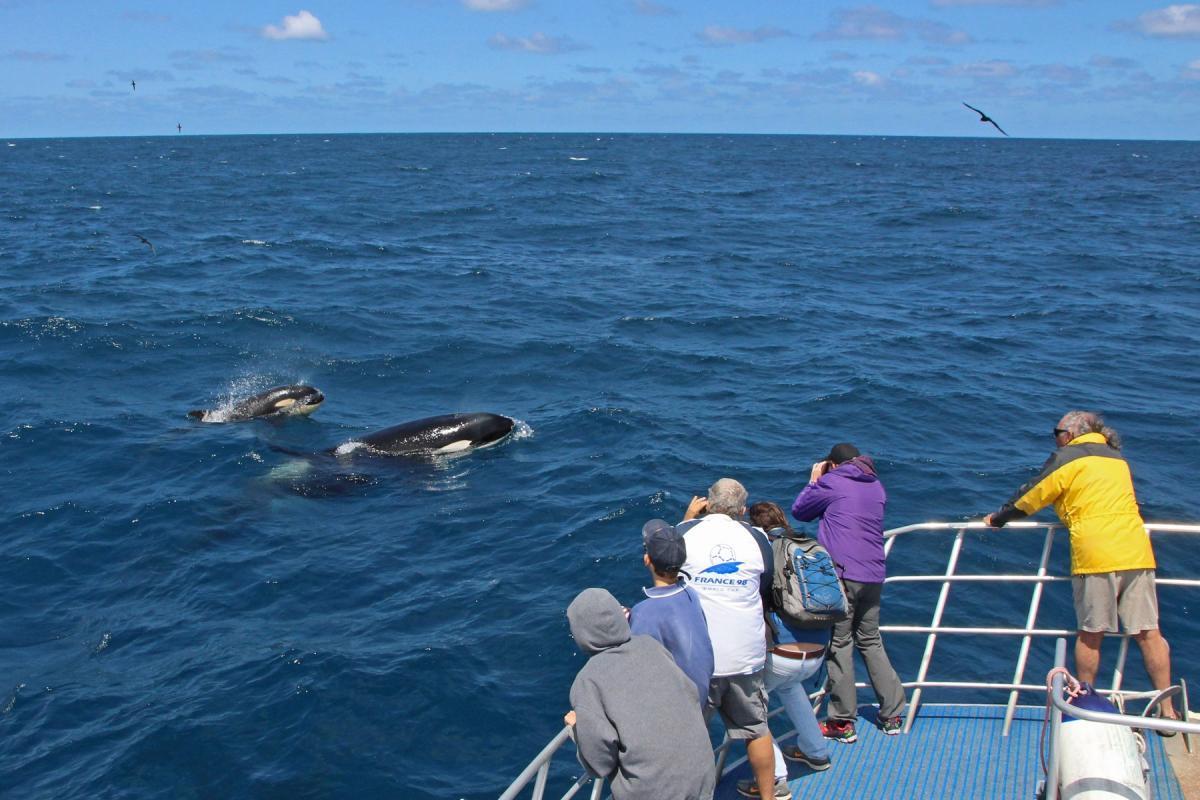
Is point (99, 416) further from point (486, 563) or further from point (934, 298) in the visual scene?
point (934, 298)

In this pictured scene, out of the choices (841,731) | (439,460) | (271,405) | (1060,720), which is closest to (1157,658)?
(841,731)

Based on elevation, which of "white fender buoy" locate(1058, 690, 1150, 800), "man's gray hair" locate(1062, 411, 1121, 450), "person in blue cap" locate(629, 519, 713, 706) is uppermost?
"man's gray hair" locate(1062, 411, 1121, 450)

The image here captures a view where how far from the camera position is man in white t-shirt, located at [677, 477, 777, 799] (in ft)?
20.7

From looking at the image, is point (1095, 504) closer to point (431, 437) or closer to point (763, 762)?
point (763, 762)

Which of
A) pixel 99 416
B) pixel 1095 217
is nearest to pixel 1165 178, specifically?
pixel 1095 217

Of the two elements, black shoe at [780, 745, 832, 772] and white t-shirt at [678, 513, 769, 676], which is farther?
black shoe at [780, 745, 832, 772]

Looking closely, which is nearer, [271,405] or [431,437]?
[431,437]

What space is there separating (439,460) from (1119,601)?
1249cm

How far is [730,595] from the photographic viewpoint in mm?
6312

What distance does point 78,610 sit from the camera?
12.9m

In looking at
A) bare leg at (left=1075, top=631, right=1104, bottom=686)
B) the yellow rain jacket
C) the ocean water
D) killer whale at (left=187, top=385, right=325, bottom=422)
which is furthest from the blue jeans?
killer whale at (left=187, top=385, right=325, bottom=422)

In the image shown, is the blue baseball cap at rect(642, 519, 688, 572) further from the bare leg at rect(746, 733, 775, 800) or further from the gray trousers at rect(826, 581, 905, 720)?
the gray trousers at rect(826, 581, 905, 720)

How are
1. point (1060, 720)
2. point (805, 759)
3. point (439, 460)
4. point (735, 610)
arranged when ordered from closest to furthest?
1. point (1060, 720)
2. point (735, 610)
3. point (805, 759)
4. point (439, 460)

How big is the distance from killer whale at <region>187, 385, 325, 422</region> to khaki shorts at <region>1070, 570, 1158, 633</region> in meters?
16.4
